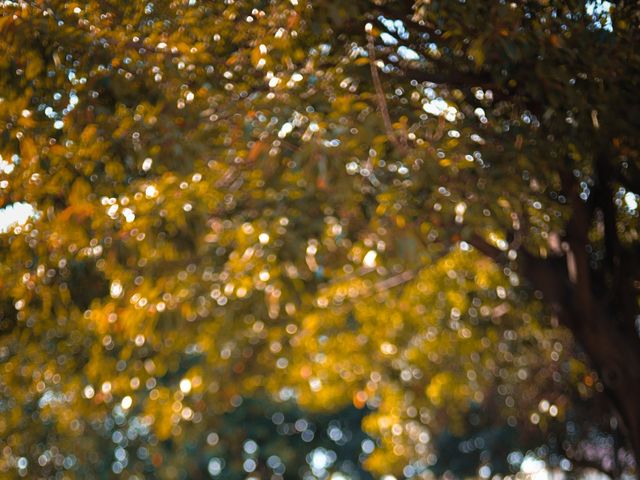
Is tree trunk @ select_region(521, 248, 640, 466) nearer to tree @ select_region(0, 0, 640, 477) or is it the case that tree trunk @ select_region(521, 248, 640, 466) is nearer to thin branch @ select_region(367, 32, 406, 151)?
tree @ select_region(0, 0, 640, 477)

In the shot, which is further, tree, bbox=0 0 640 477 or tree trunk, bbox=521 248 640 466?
tree trunk, bbox=521 248 640 466

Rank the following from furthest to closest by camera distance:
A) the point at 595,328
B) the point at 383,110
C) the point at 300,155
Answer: the point at 595,328 → the point at 383,110 → the point at 300,155

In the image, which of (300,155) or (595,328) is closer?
(300,155)

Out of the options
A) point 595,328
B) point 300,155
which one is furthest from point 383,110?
point 595,328

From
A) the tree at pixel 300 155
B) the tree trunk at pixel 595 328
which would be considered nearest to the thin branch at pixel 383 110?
the tree at pixel 300 155

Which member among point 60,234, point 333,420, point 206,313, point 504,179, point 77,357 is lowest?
point 333,420

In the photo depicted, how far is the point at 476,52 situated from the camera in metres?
5.84

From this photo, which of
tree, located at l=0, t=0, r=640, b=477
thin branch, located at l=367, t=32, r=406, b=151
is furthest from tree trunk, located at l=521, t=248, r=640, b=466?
thin branch, located at l=367, t=32, r=406, b=151

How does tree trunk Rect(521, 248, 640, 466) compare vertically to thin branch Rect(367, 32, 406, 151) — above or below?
below

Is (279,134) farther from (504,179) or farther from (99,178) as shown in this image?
(504,179)

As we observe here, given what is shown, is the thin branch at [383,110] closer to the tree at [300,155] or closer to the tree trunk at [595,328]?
the tree at [300,155]

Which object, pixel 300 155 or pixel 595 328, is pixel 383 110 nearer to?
pixel 300 155

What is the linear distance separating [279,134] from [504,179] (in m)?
1.44

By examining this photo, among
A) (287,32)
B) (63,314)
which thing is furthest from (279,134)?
(63,314)
